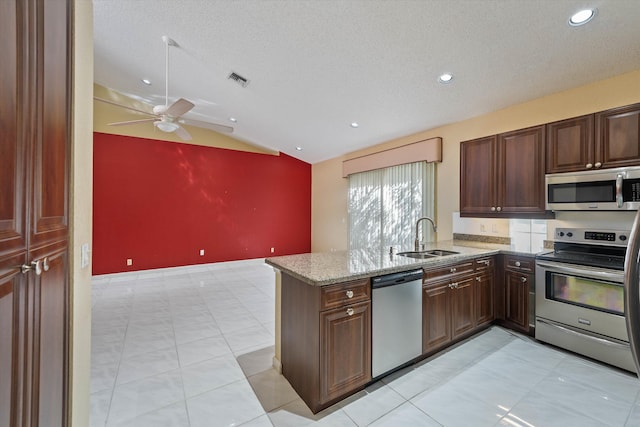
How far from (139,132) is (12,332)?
572cm

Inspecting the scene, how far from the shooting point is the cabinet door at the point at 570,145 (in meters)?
2.54

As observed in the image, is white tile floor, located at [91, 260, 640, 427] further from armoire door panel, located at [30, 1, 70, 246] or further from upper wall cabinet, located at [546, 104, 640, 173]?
upper wall cabinet, located at [546, 104, 640, 173]

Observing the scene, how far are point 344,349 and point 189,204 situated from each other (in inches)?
202

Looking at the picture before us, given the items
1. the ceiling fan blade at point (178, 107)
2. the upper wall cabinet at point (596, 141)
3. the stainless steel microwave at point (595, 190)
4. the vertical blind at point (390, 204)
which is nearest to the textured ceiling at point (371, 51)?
the upper wall cabinet at point (596, 141)

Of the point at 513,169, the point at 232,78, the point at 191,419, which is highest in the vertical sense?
the point at 232,78

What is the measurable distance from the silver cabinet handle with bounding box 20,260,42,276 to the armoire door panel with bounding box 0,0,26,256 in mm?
50

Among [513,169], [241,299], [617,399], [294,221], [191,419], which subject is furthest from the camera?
[294,221]

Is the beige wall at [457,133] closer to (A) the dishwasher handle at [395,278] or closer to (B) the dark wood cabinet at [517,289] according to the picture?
(B) the dark wood cabinet at [517,289]

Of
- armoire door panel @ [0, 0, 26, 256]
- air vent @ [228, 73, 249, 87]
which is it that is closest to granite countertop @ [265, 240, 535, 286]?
armoire door panel @ [0, 0, 26, 256]

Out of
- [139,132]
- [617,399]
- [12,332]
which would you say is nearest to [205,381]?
[12,332]

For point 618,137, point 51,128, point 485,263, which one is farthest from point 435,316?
point 51,128

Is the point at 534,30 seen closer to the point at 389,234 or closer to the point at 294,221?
the point at 389,234

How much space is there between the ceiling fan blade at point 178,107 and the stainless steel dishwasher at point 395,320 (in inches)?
105

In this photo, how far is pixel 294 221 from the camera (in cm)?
738
